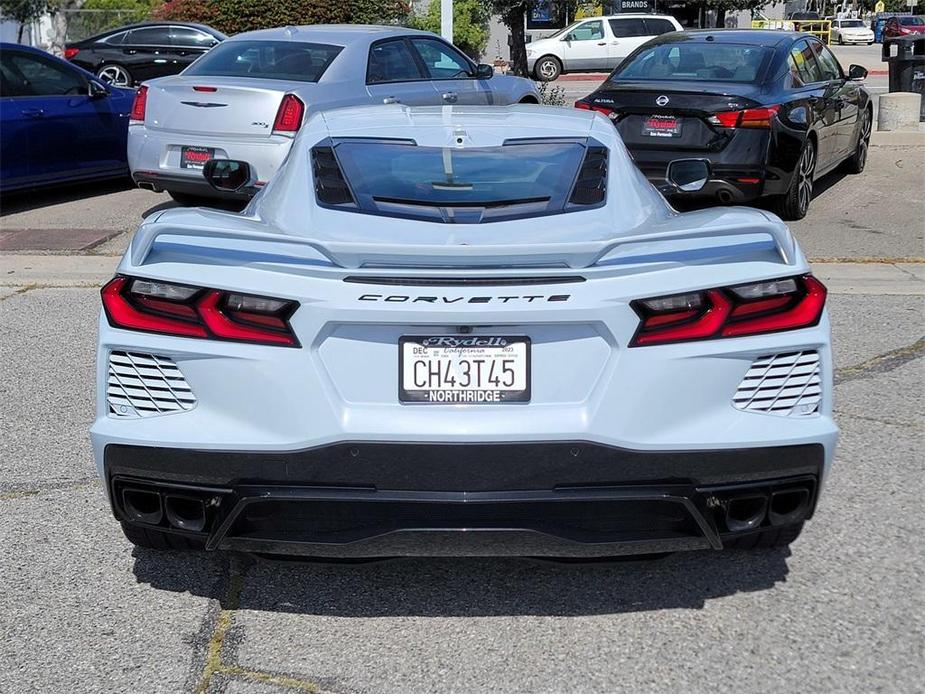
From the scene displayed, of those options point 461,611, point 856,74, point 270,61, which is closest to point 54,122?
point 270,61

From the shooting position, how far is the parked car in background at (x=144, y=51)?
22.3m

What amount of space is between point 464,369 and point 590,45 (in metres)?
32.9

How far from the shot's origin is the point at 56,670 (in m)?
3.43

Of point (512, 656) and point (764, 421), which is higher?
point (764, 421)

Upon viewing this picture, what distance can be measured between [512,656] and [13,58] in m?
9.85

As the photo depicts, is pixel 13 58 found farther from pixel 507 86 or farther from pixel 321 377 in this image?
pixel 321 377

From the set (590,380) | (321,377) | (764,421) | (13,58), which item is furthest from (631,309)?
(13,58)

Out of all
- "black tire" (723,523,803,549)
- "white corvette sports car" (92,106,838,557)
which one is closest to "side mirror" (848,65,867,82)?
"black tire" (723,523,803,549)

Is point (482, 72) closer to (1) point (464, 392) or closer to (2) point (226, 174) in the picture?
(2) point (226, 174)

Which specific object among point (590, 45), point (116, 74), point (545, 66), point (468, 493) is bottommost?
point (545, 66)

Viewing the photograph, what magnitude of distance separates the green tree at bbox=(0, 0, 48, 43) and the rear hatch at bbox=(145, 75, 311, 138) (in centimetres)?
2676

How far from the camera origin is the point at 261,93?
32.5 feet

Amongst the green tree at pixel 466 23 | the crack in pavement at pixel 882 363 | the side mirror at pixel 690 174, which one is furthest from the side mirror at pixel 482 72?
the green tree at pixel 466 23

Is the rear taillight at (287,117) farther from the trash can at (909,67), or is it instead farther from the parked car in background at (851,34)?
the parked car in background at (851,34)
